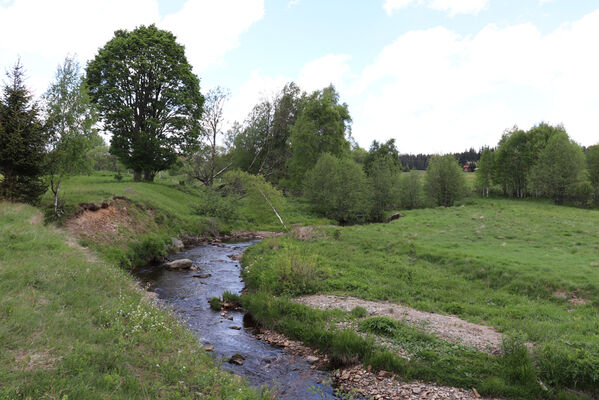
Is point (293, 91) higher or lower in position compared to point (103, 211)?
higher

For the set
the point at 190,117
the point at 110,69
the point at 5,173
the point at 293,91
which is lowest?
the point at 5,173

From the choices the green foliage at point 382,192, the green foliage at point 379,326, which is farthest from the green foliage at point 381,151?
the green foliage at point 379,326

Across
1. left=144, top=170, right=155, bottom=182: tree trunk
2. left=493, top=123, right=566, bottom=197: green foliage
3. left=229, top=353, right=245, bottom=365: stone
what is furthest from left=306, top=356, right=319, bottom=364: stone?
left=493, top=123, right=566, bottom=197: green foliage

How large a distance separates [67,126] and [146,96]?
79.1 feet

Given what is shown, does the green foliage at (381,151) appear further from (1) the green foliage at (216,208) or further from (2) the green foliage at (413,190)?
(1) the green foliage at (216,208)

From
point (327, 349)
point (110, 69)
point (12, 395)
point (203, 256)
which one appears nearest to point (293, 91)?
point (110, 69)

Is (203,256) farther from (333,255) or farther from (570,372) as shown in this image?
(570,372)

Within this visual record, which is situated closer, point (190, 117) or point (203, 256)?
point (203, 256)

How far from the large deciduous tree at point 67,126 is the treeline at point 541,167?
68.5 m

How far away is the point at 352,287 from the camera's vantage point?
17.3 meters

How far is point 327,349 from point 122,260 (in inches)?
641

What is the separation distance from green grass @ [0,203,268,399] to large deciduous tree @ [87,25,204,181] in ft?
108

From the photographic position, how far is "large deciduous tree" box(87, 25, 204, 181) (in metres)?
40.4

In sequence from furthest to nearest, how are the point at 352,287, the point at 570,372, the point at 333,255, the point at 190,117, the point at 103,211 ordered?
the point at 190,117 → the point at 103,211 → the point at 333,255 → the point at 352,287 → the point at 570,372
